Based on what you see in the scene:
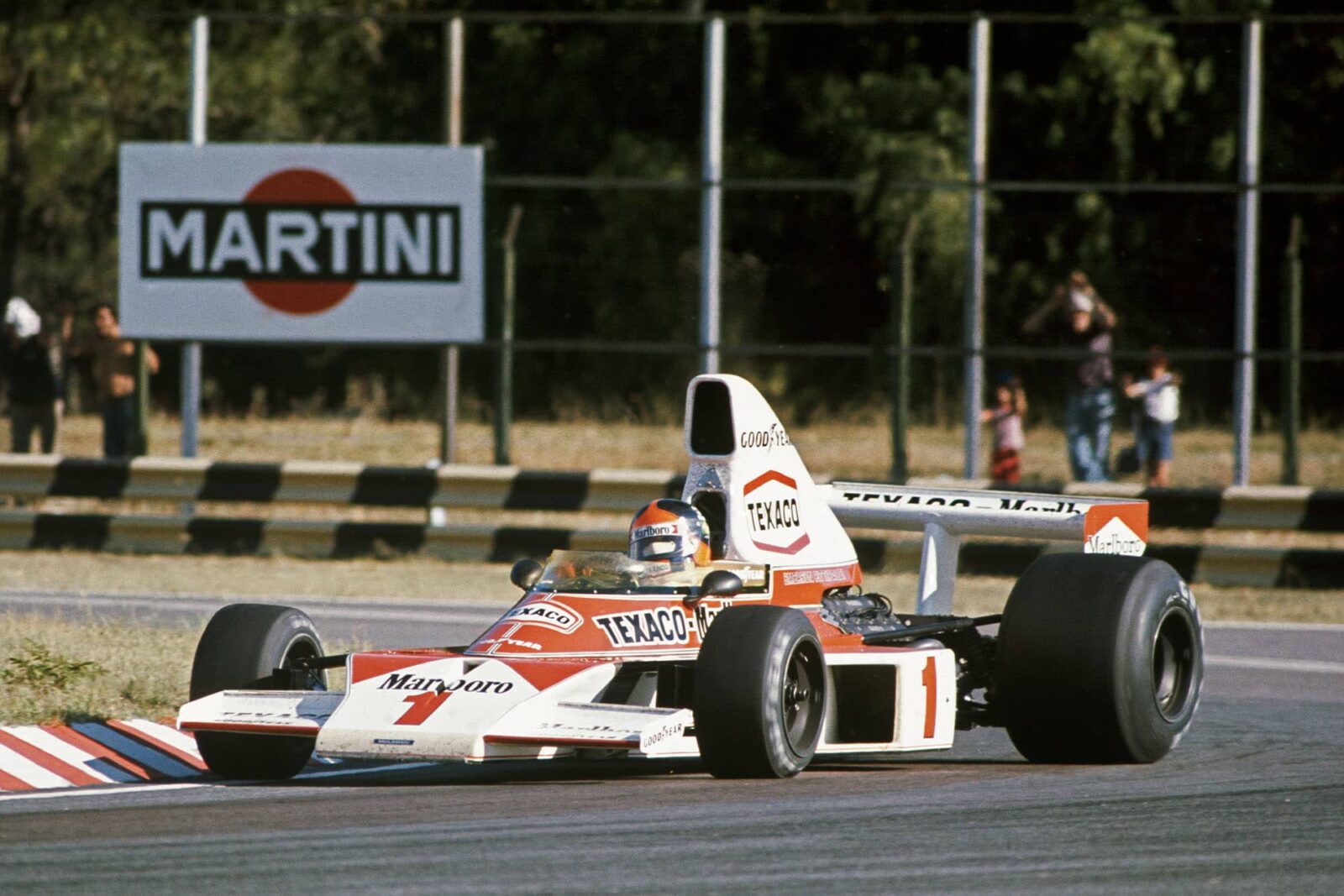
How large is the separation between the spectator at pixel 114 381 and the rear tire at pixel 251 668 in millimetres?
11487

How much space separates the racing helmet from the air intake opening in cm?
44

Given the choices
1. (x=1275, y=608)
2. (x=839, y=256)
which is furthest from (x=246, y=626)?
(x=839, y=256)

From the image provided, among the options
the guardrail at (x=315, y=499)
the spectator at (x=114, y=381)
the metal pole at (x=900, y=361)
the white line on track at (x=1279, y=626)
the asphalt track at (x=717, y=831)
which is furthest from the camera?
the spectator at (x=114, y=381)

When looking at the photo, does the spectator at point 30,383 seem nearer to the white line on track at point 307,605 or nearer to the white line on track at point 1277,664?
the white line on track at point 307,605

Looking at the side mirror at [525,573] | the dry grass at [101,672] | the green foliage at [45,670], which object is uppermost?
the side mirror at [525,573]

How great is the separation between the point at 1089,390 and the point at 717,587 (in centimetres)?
1084

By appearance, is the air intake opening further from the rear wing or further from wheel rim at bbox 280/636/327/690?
wheel rim at bbox 280/636/327/690

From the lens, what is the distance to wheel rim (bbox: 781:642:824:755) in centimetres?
853

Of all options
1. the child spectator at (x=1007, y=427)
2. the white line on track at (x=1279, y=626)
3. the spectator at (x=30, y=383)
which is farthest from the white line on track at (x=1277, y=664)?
the spectator at (x=30, y=383)

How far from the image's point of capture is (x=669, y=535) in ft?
30.8

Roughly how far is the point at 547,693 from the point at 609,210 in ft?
54.7

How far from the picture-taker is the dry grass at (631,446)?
2352cm

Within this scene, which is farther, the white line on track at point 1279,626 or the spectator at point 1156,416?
the spectator at point 1156,416

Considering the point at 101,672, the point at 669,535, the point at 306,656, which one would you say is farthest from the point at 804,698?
the point at 101,672
